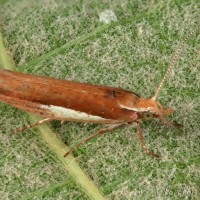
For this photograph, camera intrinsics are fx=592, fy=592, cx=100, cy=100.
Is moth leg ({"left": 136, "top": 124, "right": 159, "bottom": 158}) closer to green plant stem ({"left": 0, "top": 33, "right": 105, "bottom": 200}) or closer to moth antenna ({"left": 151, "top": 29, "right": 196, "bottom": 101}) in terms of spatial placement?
moth antenna ({"left": 151, "top": 29, "right": 196, "bottom": 101})

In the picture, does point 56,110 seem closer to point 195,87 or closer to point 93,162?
point 93,162

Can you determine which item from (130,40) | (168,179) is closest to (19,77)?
(130,40)

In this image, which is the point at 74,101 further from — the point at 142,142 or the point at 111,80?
the point at 142,142

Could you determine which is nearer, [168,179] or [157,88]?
[168,179]

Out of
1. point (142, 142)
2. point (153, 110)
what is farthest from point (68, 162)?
point (153, 110)

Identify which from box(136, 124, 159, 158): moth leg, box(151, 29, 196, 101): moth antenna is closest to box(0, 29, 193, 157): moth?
box(136, 124, 159, 158): moth leg

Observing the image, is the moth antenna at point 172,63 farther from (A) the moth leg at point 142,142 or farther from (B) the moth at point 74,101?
(A) the moth leg at point 142,142
